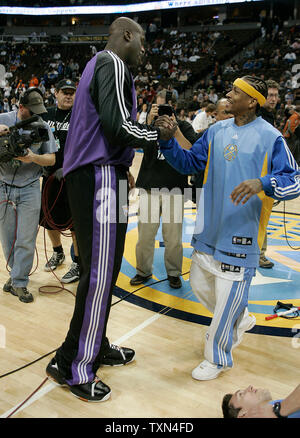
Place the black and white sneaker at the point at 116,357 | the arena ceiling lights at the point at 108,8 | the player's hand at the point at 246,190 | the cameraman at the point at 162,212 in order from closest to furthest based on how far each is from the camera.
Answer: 1. the player's hand at the point at 246,190
2. the black and white sneaker at the point at 116,357
3. the cameraman at the point at 162,212
4. the arena ceiling lights at the point at 108,8

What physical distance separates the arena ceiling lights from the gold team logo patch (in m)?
25.7

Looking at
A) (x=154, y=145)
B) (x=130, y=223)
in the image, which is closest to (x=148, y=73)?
(x=130, y=223)

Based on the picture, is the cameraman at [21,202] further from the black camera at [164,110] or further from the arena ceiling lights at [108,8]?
the arena ceiling lights at [108,8]

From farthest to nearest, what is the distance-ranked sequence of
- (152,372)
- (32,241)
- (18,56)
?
(18,56)
(32,241)
(152,372)

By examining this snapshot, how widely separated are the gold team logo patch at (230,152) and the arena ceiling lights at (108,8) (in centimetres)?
2571

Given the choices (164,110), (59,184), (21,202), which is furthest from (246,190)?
(59,184)

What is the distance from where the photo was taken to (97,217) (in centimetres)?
234

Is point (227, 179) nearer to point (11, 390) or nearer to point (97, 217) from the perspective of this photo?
point (97, 217)

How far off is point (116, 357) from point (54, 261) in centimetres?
199

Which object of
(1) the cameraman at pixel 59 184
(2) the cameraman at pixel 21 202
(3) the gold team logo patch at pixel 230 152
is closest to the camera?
(3) the gold team logo patch at pixel 230 152

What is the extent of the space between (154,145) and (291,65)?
18364 millimetres

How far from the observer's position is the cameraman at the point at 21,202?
3607 mm

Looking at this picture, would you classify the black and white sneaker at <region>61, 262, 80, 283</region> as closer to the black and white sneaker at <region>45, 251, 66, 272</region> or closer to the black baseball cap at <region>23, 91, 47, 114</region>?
the black and white sneaker at <region>45, 251, 66, 272</region>

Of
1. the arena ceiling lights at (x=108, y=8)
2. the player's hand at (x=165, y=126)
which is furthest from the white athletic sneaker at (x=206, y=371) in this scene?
the arena ceiling lights at (x=108, y=8)
